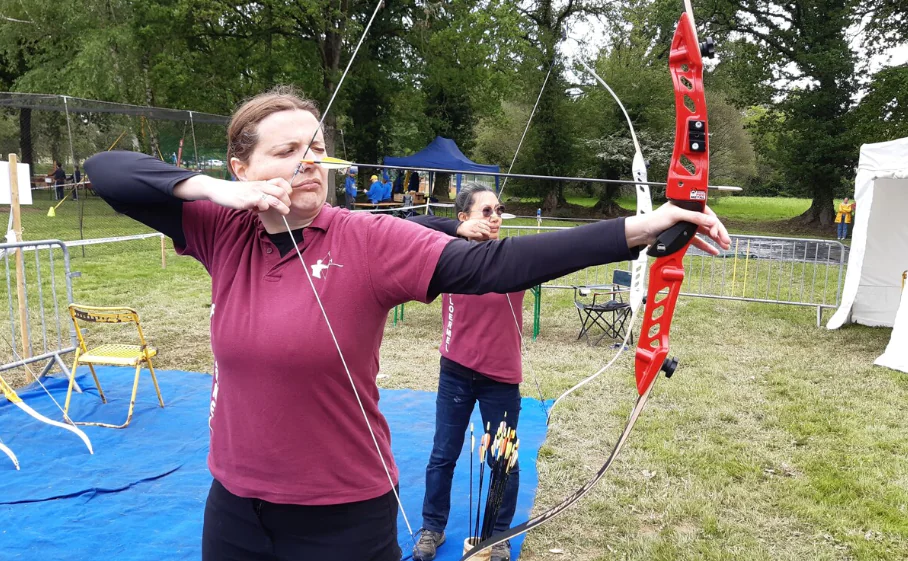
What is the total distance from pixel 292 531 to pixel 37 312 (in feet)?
24.8

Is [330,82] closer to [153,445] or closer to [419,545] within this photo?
[153,445]

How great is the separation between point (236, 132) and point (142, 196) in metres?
0.25

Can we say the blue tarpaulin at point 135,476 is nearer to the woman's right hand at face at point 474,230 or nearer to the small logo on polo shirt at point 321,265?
the woman's right hand at face at point 474,230

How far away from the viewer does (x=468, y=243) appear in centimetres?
127

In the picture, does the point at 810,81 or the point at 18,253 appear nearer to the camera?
the point at 18,253

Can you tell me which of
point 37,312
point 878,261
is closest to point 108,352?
point 37,312

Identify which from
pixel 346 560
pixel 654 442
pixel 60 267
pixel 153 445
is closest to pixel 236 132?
pixel 346 560

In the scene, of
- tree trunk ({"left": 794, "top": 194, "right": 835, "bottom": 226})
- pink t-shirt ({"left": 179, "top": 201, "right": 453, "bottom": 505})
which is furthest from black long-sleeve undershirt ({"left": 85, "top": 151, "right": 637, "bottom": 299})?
tree trunk ({"left": 794, "top": 194, "right": 835, "bottom": 226})

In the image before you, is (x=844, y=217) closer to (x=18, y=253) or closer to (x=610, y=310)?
(x=610, y=310)

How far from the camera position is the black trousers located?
1.34 meters

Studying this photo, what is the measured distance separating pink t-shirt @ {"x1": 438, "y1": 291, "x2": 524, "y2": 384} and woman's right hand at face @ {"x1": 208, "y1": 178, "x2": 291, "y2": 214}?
1.52 m

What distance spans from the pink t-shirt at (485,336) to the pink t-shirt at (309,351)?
4.63 feet

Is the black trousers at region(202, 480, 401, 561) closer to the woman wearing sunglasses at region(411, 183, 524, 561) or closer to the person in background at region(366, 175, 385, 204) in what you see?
the woman wearing sunglasses at region(411, 183, 524, 561)

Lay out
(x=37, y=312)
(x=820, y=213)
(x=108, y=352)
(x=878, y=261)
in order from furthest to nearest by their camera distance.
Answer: (x=820, y=213)
(x=878, y=261)
(x=37, y=312)
(x=108, y=352)
